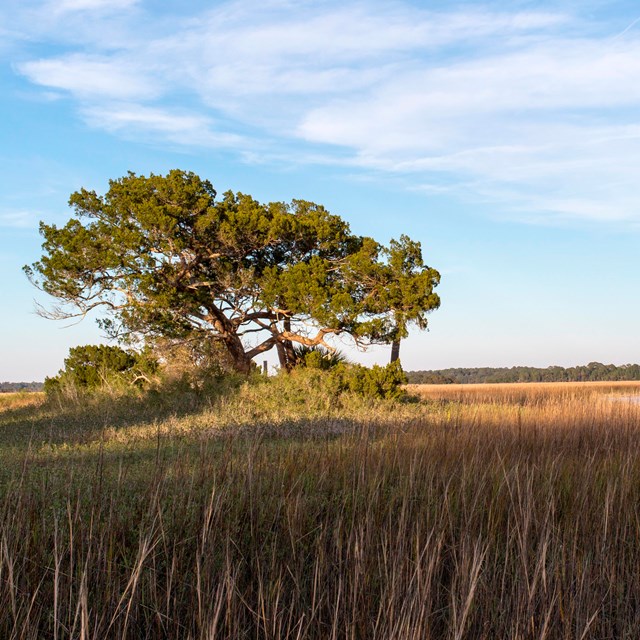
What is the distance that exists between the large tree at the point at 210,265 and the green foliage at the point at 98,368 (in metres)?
1.04

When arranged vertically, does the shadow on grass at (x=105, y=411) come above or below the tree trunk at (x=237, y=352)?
below

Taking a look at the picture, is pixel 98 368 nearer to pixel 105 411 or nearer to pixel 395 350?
pixel 105 411

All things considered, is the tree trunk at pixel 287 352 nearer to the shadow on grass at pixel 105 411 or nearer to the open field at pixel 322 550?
the shadow on grass at pixel 105 411

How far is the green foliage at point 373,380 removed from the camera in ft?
50.1

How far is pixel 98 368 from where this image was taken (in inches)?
764

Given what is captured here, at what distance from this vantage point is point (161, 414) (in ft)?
45.5

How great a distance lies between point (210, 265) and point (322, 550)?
54.1ft

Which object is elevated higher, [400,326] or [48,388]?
[400,326]

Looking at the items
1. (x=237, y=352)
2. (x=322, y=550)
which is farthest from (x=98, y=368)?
(x=322, y=550)

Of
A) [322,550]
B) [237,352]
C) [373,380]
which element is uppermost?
[237,352]

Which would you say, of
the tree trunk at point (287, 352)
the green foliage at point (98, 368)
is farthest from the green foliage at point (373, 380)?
the green foliage at point (98, 368)

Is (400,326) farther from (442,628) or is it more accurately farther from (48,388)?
(442,628)

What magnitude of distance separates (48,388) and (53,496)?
16.7 m

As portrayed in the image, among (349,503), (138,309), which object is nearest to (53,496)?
(349,503)
